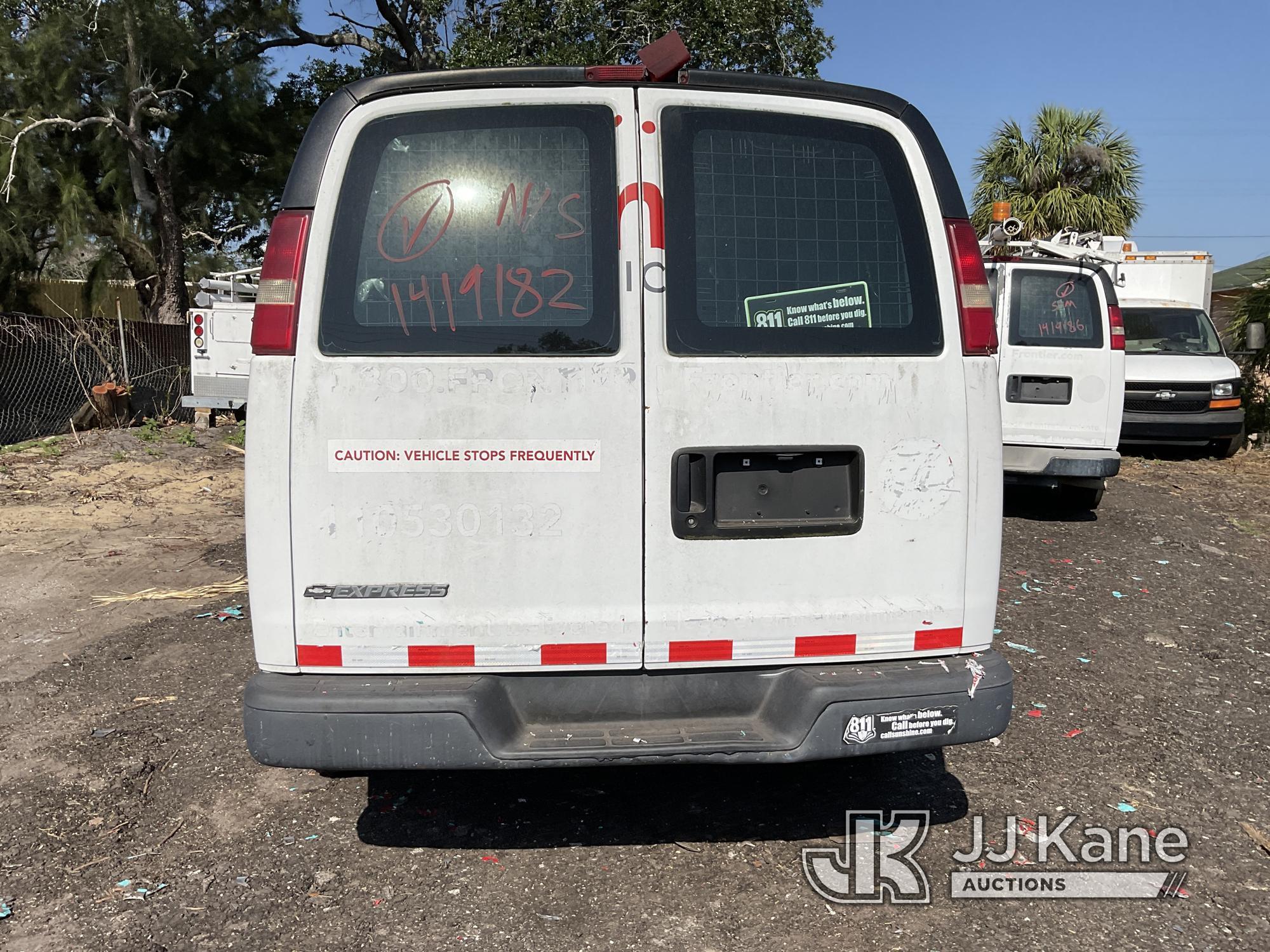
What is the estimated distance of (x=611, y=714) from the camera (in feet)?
10.5

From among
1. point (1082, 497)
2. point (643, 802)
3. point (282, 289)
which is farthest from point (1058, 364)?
point (282, 289)

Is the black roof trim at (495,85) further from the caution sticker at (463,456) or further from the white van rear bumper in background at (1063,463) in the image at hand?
the white van rear bumper in background at (1063,463)

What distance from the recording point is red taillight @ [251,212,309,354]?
3.01 meters

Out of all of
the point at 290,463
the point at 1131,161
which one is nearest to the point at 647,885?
the point at 290,463

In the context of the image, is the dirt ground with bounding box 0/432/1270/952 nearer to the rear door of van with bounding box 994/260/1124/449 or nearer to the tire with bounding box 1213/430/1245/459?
the rear door of van with bounding box 994/260/1124/449

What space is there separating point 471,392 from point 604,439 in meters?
0.41

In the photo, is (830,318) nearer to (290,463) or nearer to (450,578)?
(450,578)

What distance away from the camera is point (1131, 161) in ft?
75.3

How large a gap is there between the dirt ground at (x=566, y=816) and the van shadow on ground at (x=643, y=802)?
0.01 metres

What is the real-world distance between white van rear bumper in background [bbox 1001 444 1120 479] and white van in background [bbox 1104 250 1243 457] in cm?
461

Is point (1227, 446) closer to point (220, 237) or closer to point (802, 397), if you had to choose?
point (802, 397)

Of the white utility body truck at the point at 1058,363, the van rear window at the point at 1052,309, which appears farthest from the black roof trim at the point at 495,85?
the van rear window at the point at 1052,309

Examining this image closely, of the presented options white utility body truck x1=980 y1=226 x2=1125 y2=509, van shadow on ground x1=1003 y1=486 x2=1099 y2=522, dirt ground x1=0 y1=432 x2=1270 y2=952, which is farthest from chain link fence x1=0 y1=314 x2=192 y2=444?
van shadow on ground x1=1003 y1=486 x2=1099 y2=522

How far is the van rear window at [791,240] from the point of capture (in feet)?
10.3
